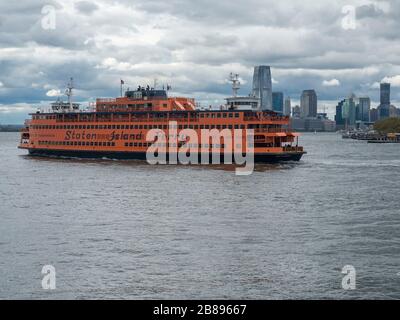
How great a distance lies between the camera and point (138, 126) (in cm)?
10075

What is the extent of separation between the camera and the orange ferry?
88.2m

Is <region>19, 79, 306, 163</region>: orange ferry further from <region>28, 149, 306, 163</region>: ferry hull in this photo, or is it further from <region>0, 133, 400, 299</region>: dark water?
<region>0, 133, 400, 299</region>: dark water

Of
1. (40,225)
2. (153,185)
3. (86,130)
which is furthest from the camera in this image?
(86,130)

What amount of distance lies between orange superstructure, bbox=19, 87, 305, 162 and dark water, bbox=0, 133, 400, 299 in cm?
2324

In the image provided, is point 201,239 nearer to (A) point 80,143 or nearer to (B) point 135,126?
(B) point 135,126

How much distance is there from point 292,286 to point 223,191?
104 ft

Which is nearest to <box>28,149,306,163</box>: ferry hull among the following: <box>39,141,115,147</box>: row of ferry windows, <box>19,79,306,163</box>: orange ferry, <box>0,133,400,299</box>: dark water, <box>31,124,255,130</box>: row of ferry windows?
<box>19,79,306,163</box>: orange ferry

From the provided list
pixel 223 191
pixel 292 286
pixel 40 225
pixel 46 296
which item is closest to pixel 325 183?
pixel 223 191

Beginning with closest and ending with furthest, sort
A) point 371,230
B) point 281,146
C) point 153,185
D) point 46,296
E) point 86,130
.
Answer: point 46,296, point 371,230, point 153,185, point 281,146, point 86,130

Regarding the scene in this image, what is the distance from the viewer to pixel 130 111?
4033 inches

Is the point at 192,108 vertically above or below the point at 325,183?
above

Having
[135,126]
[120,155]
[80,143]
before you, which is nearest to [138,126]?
[135,126]
